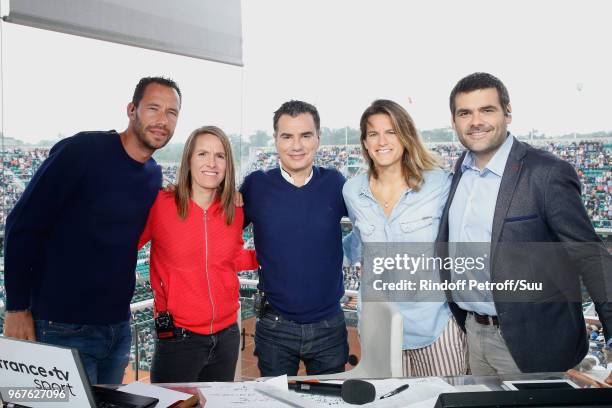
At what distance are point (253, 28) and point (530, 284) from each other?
2.89 metres

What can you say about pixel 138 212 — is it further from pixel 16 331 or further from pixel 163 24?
pixel 163 24

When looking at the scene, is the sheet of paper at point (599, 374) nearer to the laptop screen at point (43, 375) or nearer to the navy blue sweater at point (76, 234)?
the laptop screen at point (43, 375)

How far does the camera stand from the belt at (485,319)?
1929mm

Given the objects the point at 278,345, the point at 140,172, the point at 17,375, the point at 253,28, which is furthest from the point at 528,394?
the point at 253,28

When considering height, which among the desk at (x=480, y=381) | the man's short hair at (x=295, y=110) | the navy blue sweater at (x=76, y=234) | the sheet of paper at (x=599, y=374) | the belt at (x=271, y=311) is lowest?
the sheet of paper at (x=599, y=374)

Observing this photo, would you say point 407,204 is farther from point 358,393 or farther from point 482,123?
point 358,393

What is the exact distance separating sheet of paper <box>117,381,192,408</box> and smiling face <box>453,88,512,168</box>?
4.90 feet

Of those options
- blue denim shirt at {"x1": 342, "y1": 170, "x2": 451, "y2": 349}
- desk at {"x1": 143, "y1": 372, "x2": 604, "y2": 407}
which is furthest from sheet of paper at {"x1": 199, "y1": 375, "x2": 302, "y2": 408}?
blue denim shirt at {"x1": 342, "y1": 170, "x2": 451, "y2": 349}

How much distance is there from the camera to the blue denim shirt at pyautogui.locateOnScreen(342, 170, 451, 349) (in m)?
2.02

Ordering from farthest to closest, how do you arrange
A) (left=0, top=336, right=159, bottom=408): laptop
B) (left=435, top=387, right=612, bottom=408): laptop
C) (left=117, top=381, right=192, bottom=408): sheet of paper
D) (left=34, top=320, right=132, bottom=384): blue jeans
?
(left=34, top=320, right=132, bottom=384): blue jeans < (left=117, top=381, right=192, bottom=408): sheet of paper < (left=0, top=336, right=159, bottom=408): laptop < (left=435, top=387, right=612, bottom=408): laptop

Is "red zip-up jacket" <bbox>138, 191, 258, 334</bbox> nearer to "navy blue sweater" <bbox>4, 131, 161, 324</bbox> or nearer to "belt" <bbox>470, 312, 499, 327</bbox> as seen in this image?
"navy blue sweater" <bbox>4, 131, 161, 324</bbox>

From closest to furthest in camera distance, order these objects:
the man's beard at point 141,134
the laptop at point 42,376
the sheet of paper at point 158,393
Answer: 1. the laptop at point 42,376
2. the sheet of paper at point 158,393
3. the man's beard at point 141,134

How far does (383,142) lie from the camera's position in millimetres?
2158

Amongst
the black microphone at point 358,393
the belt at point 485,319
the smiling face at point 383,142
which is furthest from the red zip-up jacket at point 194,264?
the belt at point 485,319
